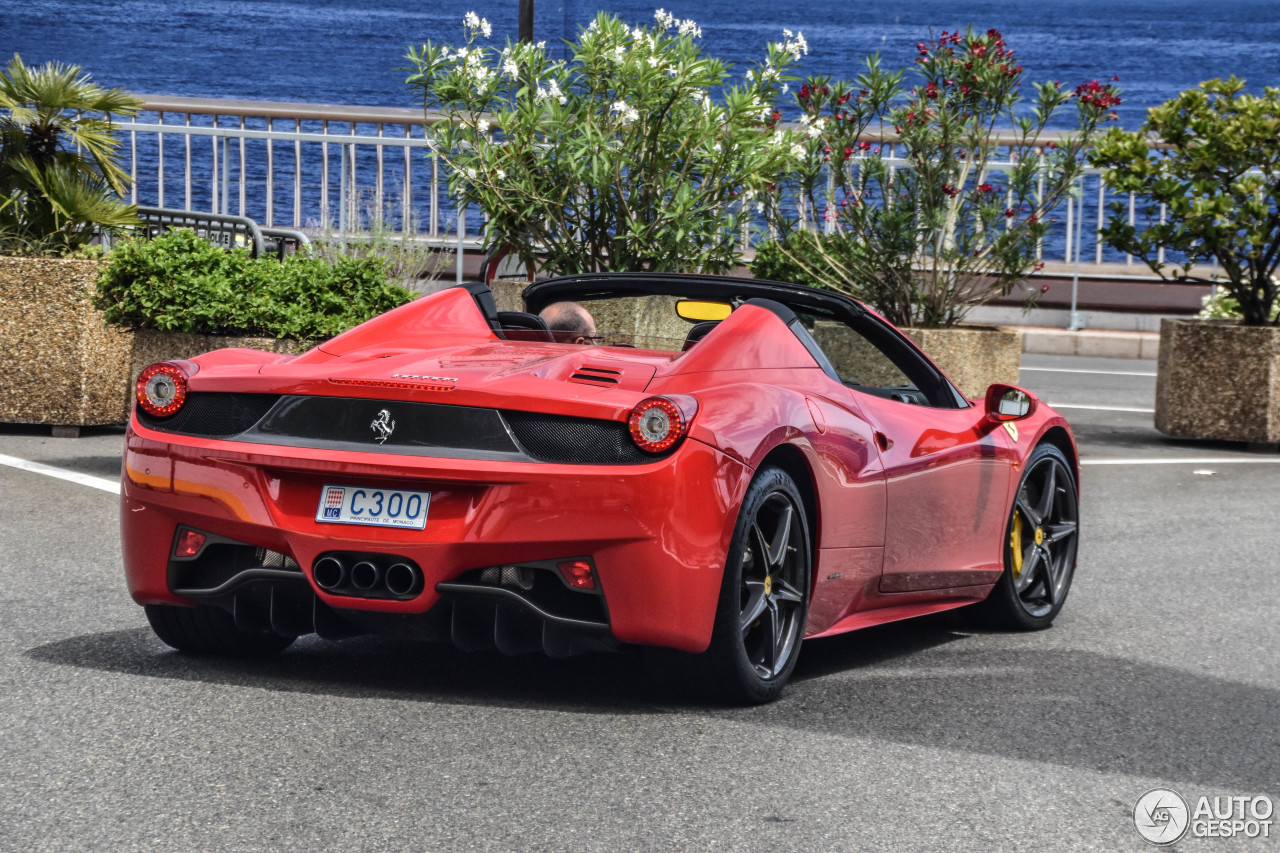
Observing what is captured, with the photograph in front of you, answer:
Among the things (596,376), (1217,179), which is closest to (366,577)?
(596,376)

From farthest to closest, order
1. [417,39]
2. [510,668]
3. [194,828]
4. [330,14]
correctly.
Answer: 1. [330,14]
2. [417,39]
3. [510,668]
4. [194,828]

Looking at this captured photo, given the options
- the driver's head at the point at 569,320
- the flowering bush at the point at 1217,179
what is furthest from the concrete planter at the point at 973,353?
the driver's head at the point at 569,320

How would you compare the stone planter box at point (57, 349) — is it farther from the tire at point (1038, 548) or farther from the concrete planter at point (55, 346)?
the tire at point (1038, 548)

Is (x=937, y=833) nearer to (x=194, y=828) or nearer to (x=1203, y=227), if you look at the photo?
(x=194, y=828)

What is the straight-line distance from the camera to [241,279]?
8.88 m

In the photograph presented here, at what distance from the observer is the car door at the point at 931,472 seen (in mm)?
5422

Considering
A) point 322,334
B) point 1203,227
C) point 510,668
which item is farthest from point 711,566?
point 1203,227

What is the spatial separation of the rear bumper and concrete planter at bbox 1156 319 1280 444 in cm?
870

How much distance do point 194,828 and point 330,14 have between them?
184966mm

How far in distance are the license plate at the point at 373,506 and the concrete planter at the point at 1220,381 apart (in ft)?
29.4

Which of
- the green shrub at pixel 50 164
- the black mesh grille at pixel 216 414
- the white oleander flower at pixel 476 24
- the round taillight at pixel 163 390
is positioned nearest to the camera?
the black mesh grille at pixel 216 414

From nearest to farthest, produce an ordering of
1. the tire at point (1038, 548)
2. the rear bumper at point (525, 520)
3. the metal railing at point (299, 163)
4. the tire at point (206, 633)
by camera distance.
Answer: the rear bumper at point (525, 520) → the tire at point (206, 633) → the tire at point (1038, 548) → the metal railing at point (299, 163)

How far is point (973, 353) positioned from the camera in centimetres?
1138

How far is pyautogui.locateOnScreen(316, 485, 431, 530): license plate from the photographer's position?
4430 mm
